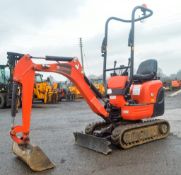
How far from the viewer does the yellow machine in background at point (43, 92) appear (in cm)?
2186

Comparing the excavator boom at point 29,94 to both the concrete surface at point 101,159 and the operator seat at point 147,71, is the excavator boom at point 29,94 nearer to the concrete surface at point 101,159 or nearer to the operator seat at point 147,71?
the concrete surface at point 101,159

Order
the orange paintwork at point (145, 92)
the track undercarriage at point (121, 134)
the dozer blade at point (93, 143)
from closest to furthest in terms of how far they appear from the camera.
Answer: the dozer blade at point (93, 143), the track undercarriage at point (121, 134), the orange paintwork at point (145, 92)

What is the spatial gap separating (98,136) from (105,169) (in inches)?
72.5

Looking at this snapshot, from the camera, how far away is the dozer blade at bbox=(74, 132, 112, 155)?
6351 millimetres

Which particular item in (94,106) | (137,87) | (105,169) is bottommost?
(105,169)

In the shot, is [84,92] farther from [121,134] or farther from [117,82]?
[121,134]

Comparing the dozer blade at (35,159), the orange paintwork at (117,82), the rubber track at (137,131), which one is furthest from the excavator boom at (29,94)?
the orange paintwork at (117,82)

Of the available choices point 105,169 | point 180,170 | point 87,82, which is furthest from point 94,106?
point 180,170

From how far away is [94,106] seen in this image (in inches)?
274

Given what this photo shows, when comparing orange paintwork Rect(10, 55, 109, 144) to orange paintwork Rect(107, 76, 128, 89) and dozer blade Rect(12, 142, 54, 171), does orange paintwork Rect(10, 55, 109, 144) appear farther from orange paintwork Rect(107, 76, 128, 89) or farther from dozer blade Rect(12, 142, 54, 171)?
orange paintwork Rect(107, 76, 128, 89)

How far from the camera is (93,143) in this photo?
6.74m

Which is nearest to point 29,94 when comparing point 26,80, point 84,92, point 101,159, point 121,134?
point 26,80

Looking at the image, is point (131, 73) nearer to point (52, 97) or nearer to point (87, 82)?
point (87, 82)

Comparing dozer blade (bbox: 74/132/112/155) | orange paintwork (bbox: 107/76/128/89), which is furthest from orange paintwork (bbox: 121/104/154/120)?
dozer blade (bbox: 74/132/112/155)
